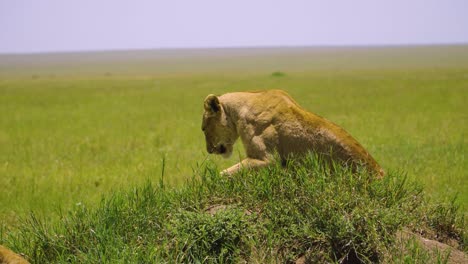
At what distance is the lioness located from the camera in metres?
5.63

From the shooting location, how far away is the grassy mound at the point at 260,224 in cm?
475

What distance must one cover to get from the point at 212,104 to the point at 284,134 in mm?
888

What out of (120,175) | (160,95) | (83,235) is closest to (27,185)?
(120,175)

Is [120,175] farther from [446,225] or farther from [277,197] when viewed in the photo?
[446,225]

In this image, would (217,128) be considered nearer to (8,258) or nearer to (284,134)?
(284,134)

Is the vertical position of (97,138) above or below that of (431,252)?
below

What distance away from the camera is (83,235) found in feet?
16.9

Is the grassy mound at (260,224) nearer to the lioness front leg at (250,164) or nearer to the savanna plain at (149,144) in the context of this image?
the lioness front leg at (250,164)

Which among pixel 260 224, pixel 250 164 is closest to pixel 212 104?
pixel 250 164

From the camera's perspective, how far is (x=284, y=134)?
5.72 meters

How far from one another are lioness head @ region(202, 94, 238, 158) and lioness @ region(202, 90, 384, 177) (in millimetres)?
146

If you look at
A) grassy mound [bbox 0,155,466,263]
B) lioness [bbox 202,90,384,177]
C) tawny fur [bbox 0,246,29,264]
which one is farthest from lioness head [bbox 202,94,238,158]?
tawny fur [bbox 0,246,29,264]

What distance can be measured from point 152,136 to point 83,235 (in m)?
10.6

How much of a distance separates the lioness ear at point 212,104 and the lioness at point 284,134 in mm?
180
